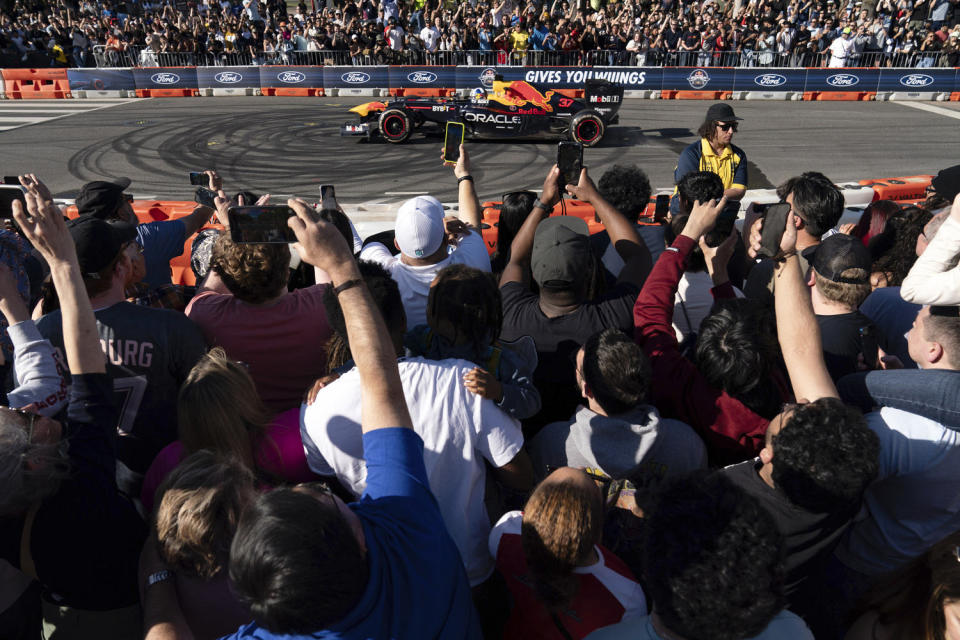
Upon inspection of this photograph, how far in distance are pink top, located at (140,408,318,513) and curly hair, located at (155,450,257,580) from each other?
1.56 feet

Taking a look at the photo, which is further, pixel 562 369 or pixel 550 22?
pixel 550 22

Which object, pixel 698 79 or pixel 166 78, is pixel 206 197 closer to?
pixel 698 79

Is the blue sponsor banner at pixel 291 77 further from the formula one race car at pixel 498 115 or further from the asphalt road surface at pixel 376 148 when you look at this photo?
the formula one race car at pixel 498 115

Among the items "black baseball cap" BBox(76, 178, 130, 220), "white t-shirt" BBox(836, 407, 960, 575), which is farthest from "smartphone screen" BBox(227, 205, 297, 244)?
"black baseball cap" BBox(76, 178, 130, 220)

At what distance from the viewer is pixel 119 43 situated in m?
21.0

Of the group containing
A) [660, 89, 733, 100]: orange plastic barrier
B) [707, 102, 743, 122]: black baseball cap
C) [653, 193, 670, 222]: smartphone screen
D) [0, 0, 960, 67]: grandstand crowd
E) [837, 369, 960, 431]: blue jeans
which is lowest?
[837, 369, 960, 431]: blue jeans

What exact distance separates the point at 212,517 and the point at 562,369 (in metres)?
1.67

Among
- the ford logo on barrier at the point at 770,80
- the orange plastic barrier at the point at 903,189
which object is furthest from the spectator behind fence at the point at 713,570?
the ford logo on barrier at the point at 770,80

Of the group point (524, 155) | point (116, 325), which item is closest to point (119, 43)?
point (524, 155)

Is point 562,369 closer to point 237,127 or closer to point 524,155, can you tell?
point 524,155

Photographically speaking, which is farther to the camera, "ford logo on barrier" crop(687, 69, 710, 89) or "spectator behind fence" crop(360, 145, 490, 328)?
"ford logo on barrier" crop(687, 69, 710, 89)

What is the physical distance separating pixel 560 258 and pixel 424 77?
17.8 m

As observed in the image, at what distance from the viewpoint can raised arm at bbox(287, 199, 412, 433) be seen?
158 cm

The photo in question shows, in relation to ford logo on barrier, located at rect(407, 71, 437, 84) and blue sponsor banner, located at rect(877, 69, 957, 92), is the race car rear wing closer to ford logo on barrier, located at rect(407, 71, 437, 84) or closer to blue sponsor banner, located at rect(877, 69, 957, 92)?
ford logo on barrier, located at rect(407, 71, 437, 84)
